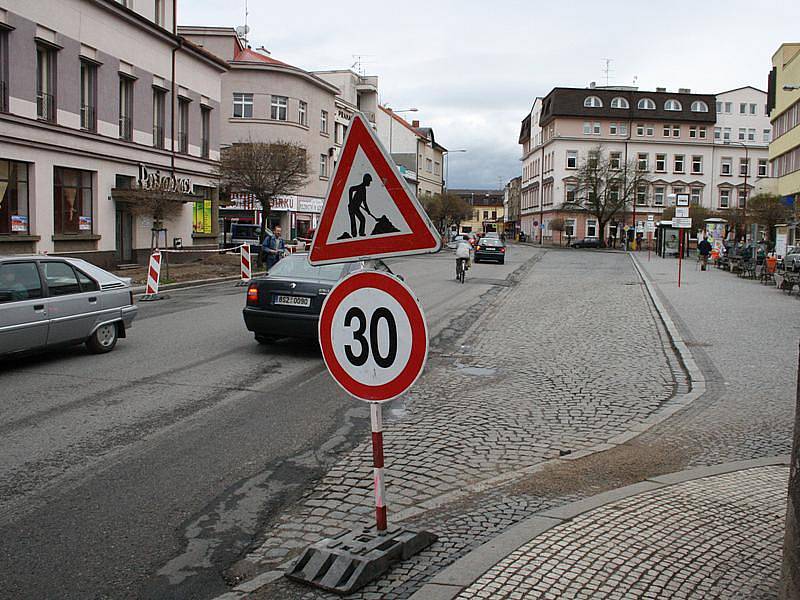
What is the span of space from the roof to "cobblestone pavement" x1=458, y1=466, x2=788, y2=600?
96405 mm

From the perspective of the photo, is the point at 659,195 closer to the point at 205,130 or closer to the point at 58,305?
the point at 205,130

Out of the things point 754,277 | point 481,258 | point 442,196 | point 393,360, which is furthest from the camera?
point 442,196

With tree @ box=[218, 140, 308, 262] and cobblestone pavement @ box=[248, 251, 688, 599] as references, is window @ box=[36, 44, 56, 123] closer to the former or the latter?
tree @ box=[218, 140, 308, 262]

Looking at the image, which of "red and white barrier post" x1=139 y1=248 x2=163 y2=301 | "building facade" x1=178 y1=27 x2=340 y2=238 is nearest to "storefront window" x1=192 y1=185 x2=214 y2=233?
"building facade" x1=178 y1=27 x2=340 y2=238

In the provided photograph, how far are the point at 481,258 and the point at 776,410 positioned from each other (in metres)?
35.5

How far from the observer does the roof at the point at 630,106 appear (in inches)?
3839

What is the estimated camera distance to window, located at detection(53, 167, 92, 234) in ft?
86.4

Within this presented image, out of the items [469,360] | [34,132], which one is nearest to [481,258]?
[34,132]

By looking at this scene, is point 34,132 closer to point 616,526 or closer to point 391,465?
point 391,465

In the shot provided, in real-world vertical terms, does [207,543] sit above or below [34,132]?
below

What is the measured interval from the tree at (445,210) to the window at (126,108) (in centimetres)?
4772

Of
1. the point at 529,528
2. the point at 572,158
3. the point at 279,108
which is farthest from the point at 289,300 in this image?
the point at 572,158

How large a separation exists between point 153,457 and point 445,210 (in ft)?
249

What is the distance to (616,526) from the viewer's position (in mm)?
4828
